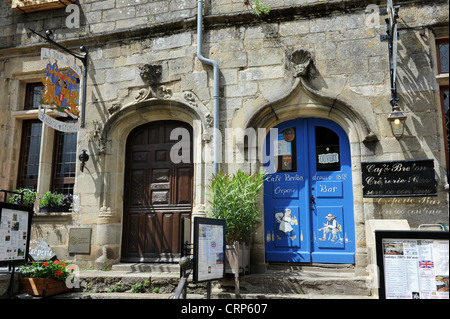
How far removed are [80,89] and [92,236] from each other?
8.44ft

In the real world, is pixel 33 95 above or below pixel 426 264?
above

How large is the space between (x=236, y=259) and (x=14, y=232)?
2.76 metres

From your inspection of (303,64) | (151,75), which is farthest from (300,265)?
(151,75)

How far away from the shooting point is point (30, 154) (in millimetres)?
7434

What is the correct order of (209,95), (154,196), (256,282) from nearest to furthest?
(256,282) < (209,95) < (154,196)

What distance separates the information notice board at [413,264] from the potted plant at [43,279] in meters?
4.29

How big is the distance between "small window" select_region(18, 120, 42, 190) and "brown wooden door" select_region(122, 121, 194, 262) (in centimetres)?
189

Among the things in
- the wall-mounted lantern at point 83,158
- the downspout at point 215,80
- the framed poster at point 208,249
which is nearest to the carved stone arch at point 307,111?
the downspout at point 215,80

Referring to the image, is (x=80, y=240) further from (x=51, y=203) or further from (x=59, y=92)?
(x=59, y=92)

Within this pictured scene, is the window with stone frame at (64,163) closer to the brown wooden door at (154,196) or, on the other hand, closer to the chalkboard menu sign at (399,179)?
the brown wooden door at (154,196)

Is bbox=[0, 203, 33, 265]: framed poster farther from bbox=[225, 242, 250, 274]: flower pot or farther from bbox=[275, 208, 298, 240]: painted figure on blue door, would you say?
bbox=[275, 208, 298, 240]: painted figure on blue door

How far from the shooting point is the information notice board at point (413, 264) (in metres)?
2.21

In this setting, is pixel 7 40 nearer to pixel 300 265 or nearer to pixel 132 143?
pixel 132 143

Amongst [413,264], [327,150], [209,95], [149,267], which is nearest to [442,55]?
[327,150]
